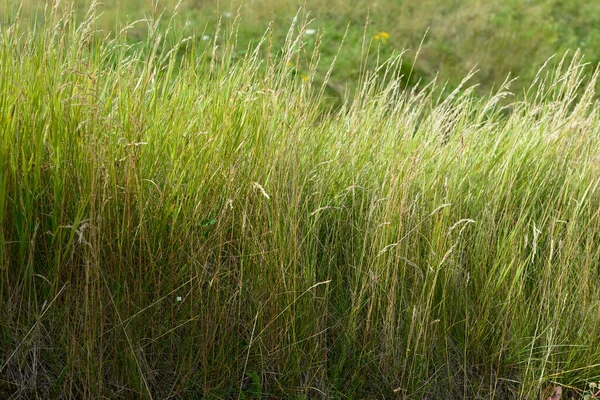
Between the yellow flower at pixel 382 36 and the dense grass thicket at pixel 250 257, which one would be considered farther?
the yellow flower at pixel 382 36

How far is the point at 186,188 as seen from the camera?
2355 mm

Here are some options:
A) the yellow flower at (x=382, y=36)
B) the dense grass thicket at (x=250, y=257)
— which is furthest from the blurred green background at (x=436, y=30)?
the dense grass thicket at (x=250, y=257)

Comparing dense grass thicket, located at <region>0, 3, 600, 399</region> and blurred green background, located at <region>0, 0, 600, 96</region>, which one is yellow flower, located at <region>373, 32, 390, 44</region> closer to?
blurred green background, located at <region>0, 0, 600, 96</region>

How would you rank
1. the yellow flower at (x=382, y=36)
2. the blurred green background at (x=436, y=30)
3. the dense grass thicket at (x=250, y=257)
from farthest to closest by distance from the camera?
the yellow flower at (x=382, y=36)
the blurred green background at (x=436, y=30)
the dense grass thicket at (x=250, y=257)

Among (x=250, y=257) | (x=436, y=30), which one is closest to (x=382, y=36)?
(x=436, y=30)

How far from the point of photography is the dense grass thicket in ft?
7.15

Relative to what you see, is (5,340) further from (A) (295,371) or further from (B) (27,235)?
(A) (295,371)

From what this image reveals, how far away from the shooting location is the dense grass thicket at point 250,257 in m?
2.18

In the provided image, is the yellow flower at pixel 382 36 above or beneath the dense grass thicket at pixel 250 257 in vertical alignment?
beneath

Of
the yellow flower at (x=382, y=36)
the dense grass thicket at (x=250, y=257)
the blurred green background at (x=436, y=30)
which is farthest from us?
the yellow flower at (x=382, y=36)

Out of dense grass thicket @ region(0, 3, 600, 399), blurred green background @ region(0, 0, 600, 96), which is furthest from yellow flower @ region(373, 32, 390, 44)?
dense grass thicket @ region(0, 3, 600, 399)

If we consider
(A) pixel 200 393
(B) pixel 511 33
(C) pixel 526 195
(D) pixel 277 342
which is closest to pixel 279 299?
(D) pixel 277 342

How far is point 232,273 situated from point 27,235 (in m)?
0.63

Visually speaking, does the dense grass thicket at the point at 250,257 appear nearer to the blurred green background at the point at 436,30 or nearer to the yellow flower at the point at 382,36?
the blurred green background at the point at 436,30
